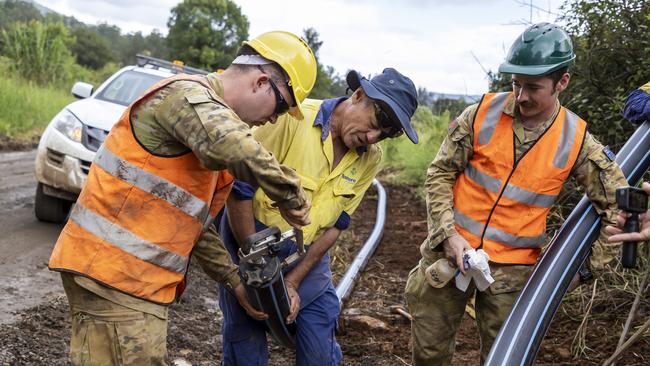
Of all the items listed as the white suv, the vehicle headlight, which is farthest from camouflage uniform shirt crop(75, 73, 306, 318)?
the vehicle headlight

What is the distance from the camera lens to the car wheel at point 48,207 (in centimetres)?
745

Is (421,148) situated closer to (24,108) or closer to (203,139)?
(24,108)

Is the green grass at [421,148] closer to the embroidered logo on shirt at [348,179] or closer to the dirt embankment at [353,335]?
the dirt embankment at [353,335]

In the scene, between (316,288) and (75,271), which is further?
(316,288)

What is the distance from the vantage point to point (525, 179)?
332cm

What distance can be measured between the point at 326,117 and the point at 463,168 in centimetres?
73

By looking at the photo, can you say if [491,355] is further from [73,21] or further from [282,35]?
[73,21]

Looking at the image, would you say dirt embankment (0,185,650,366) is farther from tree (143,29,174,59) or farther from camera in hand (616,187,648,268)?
tree (143,29,174,59)

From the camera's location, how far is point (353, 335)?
524 cm

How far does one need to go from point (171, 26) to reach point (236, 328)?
55061 millimetres

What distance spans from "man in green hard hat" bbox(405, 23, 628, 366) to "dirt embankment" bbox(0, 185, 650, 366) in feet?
4.02

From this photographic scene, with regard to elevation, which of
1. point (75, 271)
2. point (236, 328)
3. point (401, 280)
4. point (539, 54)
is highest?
point (539, 54)

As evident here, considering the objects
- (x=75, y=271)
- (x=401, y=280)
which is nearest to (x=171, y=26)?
(x=401, y=280)

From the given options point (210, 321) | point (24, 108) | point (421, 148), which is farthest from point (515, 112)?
point (24, 108)
